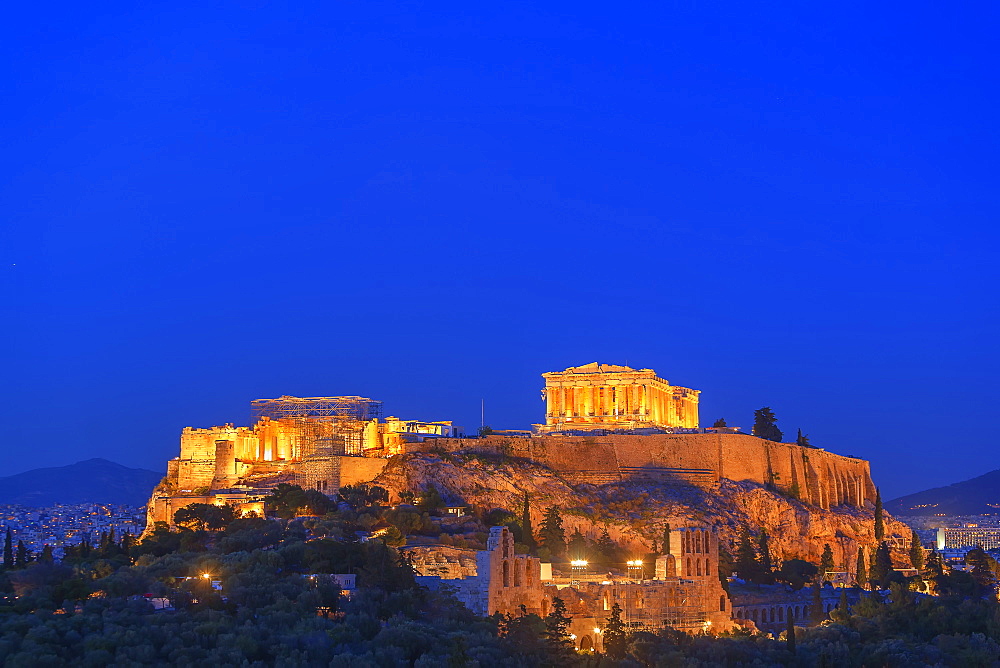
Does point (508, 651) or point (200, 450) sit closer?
point (508, 651)

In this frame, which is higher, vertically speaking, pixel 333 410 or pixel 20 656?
pixel 333 410

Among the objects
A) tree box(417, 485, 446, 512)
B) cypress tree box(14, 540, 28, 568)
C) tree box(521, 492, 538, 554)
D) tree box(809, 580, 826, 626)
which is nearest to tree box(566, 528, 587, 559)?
tree box(521, 492, 538, 554)

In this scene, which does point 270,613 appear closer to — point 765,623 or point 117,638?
point 117,638

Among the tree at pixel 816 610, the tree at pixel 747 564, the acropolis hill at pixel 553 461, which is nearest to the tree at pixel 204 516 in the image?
the acropolis hill at pixel 553 461

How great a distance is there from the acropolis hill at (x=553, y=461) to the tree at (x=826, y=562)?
1.18m

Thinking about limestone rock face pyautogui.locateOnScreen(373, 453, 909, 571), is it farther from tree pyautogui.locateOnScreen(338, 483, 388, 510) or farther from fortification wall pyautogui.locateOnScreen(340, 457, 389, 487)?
fortification wall pyautogui.locateOnScreen(340, 457, 389, 487)

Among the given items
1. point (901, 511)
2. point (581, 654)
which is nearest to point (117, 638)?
point (581, 654)

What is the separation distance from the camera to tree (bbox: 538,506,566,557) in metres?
65.2

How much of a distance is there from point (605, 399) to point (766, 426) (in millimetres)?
10531

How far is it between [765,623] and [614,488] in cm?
1761

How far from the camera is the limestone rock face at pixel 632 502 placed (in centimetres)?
7075

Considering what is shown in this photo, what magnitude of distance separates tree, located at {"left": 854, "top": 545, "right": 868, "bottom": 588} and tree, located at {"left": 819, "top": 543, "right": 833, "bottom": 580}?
4.78ft

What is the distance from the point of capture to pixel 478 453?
259 ft

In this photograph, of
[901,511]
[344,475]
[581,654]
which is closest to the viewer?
[581,654]
